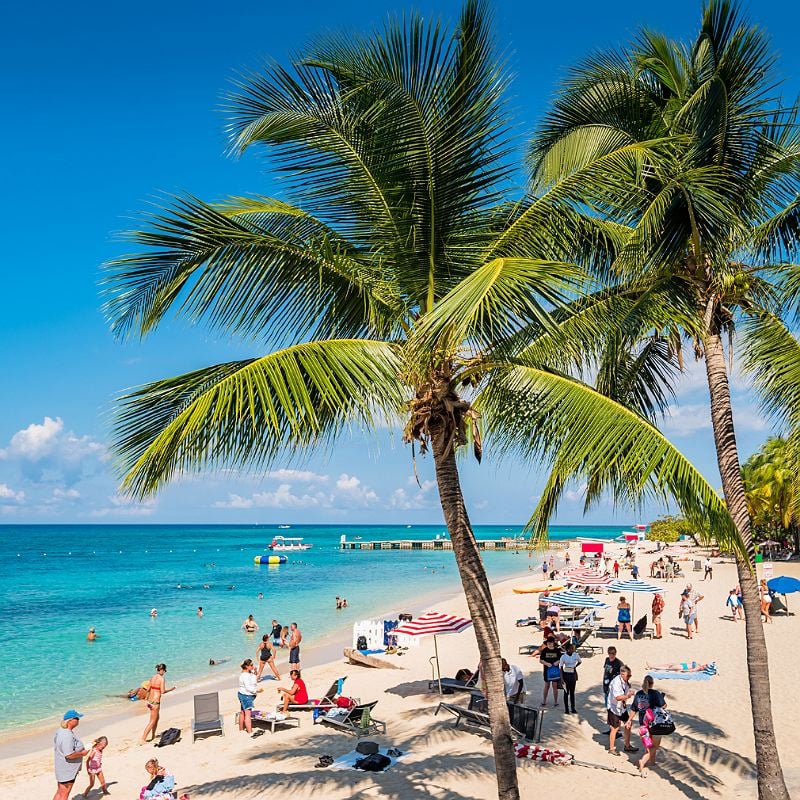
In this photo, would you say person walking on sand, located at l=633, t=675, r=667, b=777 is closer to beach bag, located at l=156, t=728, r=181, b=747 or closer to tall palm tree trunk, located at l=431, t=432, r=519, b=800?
tall palm tree trunk, located at l=431, t=432, r=519, b=800

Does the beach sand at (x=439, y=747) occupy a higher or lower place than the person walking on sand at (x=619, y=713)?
lower

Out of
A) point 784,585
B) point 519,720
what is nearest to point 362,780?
point 519,720

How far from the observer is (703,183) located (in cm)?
681

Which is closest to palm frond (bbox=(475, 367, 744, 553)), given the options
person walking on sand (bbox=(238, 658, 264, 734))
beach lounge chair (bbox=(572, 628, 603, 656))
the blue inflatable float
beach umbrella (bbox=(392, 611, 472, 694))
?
beach umbrella (bbox=(392, 611, 472, 694))

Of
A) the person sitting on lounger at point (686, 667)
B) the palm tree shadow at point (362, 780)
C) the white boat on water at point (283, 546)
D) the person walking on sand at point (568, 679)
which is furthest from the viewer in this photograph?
the white boat on water at point (283, 546)

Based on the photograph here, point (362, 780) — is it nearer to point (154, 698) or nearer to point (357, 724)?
point (357, 724)

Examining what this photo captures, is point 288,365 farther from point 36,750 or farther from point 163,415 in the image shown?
point 36,750

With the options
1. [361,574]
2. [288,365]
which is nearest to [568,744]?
[288,365]

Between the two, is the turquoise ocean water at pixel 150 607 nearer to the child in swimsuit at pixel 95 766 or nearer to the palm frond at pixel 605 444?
the child in swimsuit at pixel 95 766

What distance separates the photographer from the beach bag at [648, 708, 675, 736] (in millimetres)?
9281

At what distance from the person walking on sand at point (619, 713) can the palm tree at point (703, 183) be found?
2.99m

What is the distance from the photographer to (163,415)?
493 cm

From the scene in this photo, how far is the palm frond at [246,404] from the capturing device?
4.49m

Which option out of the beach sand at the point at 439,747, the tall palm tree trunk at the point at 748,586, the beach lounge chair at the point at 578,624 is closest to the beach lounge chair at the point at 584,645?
the beach lounge chair at the point at 578,624
